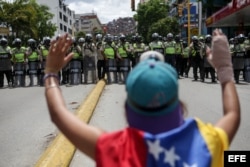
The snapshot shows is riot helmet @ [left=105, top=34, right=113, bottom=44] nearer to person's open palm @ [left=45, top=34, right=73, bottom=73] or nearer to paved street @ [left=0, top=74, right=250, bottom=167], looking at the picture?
paved street @ [left=0, top=74, right=250, bottom=167]

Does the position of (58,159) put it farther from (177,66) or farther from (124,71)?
(177,66)

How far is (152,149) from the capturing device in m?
1.67

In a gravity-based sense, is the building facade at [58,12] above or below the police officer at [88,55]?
above

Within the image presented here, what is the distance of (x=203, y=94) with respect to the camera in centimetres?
1240

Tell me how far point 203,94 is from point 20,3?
39153 mm

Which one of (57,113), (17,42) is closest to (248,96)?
(17,42)

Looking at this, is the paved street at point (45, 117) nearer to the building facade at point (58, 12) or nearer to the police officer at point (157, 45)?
the police officer at point (157, 45)

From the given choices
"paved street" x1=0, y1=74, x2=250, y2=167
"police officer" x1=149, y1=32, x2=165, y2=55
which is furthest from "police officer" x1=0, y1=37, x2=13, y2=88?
"police officer" x1=149, y1=32, x2=165, y2=55

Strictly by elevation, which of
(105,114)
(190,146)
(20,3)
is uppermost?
(20,3)

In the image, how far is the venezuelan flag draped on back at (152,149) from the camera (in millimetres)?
1659

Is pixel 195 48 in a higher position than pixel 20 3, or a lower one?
lower

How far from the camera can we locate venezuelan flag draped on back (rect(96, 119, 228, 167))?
5.44 feet

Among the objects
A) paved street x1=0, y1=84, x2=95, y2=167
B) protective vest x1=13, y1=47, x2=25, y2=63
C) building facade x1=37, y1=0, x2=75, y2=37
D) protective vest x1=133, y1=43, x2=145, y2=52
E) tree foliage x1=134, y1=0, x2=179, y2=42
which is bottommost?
paved street x1=0, y1=84, x2=95, y2=167

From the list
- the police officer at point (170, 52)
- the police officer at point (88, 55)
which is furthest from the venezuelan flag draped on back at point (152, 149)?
the police officer at point (170, 52)
